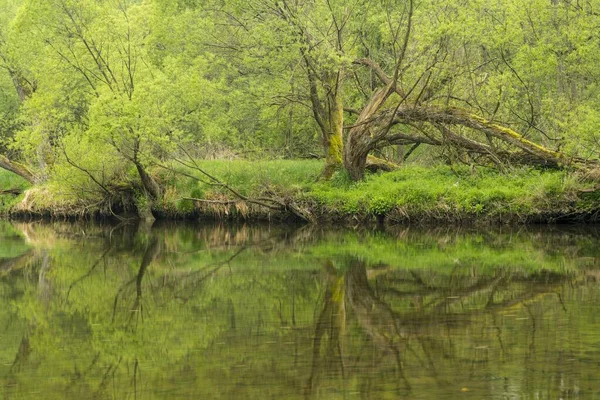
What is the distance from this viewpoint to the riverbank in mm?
22266

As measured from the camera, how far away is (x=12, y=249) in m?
21.5

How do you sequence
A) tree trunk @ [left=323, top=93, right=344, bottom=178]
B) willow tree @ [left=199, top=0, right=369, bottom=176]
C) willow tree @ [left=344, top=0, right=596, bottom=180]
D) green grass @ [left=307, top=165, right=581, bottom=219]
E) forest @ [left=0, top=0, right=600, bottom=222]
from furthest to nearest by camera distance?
tree trunk @ [left=323, top=93, right=344, bottom=178] → willow tree @ [left=199, top=0, right=369, bottom=176] → forest @ [left=0, top=0, right=600, bottom=222] → willow tree @ [left=344, top=0, right=596, bottom=180] → green grass @ [left=307, top=165, right=581, bottom=219]

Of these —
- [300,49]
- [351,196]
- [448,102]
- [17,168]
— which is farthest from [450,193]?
[17,168]

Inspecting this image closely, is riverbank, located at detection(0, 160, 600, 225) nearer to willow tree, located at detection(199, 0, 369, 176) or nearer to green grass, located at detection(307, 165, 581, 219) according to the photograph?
green grass, located at detection(307, 165, 581, 219)

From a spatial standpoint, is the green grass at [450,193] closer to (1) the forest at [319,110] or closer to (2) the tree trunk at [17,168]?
(1) the forest at [319,110]

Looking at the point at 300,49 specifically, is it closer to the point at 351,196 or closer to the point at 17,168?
the point at 351,196

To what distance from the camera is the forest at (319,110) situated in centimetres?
2306

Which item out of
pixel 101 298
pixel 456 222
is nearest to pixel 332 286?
pixel 101 298

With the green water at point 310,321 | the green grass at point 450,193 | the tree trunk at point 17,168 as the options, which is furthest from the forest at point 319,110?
the green water at point 310,321

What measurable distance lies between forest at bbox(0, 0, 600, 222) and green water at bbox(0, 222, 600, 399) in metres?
4.14

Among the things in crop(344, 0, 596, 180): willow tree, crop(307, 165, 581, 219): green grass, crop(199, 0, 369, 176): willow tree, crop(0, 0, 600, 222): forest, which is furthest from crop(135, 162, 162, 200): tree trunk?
crop(344, 0, 596, 180): willow tree

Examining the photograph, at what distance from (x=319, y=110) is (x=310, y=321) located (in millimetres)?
16519

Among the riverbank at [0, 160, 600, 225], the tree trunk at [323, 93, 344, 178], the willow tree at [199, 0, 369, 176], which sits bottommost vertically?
the riverbank at [0, 160, 600, 225]

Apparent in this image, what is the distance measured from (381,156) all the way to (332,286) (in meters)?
16.3
